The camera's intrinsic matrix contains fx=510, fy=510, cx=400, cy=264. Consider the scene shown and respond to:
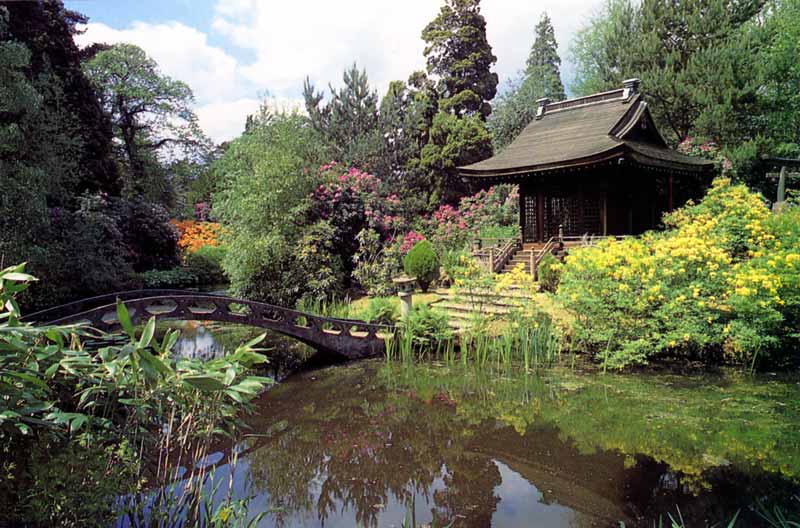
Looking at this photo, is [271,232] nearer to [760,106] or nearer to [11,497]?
[11,497]

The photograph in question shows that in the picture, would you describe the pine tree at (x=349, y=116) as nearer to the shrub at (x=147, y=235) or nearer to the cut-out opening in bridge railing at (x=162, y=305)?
the shrub at (x=147, y=235)

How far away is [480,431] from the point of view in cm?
607

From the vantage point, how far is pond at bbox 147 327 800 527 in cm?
430

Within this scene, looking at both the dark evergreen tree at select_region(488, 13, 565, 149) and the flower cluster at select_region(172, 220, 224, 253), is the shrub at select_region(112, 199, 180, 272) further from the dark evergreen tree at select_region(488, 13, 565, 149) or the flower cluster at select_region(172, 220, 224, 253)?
the dark evergreen tree at select_region(488, 13, 565, 149)

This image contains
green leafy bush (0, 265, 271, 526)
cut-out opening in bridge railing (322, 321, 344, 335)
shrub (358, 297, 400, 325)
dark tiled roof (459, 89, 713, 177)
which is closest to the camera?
green leafy bush (0, 265, 271, 526)

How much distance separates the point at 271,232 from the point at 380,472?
29.1ft

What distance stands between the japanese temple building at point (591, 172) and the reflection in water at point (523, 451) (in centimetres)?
743

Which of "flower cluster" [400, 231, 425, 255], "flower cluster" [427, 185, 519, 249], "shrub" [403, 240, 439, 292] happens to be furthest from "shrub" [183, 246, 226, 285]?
"shrub" [403, 240, 439, 292]

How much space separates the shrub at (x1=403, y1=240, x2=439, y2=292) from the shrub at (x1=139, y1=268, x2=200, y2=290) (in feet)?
27.1

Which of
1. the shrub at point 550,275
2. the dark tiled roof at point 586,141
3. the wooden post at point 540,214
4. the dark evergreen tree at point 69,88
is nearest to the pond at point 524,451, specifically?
the shrub at point 550,275

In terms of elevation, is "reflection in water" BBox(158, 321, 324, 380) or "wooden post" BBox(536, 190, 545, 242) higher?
"wooden post" BBox(536, 190, 545, 242)

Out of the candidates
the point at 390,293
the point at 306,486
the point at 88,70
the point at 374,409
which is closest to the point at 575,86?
the point at 390,293

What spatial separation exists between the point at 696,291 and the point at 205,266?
1719cm

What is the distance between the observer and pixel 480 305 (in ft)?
33.2
